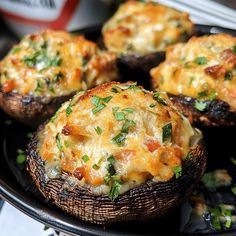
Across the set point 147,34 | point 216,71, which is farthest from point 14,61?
point 216,71

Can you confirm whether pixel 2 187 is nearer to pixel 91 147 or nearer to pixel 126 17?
pixel 91 147

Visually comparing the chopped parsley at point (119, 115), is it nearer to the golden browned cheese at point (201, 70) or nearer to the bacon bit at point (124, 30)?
the golden browned cheese at point (201, 70)

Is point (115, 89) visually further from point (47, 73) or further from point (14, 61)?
point (14, 61)

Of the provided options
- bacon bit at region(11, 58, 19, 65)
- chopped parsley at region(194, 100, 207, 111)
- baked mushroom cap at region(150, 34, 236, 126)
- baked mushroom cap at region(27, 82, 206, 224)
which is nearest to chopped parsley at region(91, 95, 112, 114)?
baked mushroom cap at region(27, 82, 206, 224)

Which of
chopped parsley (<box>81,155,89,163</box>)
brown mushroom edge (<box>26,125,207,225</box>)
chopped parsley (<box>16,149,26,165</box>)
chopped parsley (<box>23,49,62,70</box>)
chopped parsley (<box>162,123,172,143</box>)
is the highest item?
chopped parsley (<box>81,155,89,163</box>)

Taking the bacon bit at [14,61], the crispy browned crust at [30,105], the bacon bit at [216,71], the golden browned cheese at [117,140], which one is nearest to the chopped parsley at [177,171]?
the golden browned cheese at [117,140]

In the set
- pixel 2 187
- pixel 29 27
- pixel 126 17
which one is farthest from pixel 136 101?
pixel 29 27

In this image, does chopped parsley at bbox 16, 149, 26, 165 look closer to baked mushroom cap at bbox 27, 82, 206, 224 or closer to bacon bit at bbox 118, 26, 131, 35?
baked mushroom cap at bbox 27, 82, 206, 224
